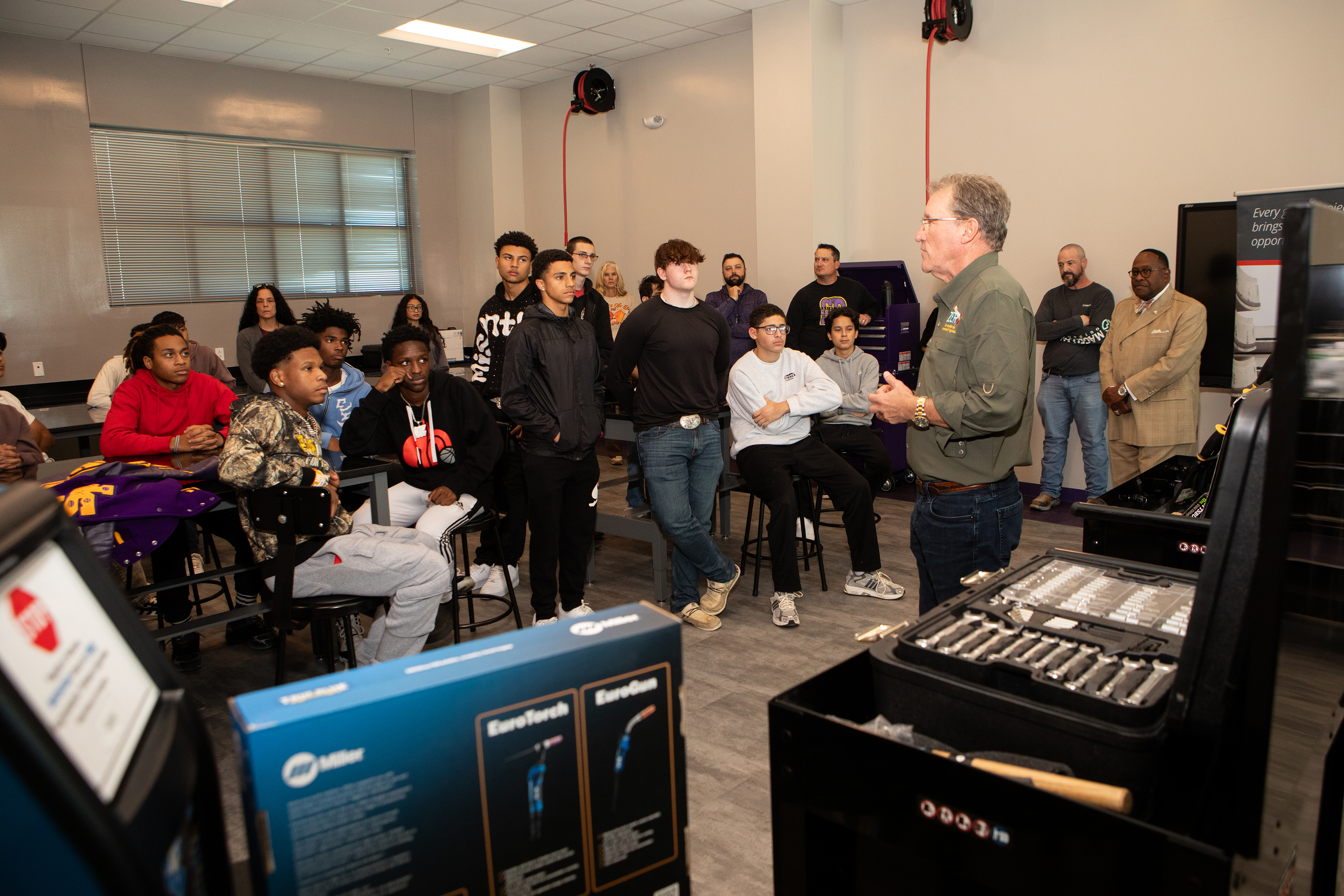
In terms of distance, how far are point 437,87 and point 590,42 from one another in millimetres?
2182

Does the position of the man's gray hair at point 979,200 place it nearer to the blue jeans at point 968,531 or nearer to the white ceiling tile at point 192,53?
the blue jeans at point 968,531

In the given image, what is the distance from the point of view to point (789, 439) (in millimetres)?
4031

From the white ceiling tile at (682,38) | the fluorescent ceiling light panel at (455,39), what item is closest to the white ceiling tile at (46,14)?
the fluorescent ceiling light panel at (455,39)

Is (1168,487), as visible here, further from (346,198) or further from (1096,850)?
(346,198)

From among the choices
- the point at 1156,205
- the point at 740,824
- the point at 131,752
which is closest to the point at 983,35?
the point at 1156,205

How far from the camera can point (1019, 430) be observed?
7.22 ft

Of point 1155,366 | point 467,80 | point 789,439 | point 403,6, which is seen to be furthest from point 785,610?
point 467,80

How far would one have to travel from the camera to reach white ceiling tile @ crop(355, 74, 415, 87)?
8055 millimetres

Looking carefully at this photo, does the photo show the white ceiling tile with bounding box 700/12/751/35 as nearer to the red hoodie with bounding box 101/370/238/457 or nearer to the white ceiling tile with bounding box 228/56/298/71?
the white ceiling tile with bounding box 228/56/298/71

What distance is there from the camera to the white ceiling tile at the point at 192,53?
692cm

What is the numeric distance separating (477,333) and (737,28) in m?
3.95

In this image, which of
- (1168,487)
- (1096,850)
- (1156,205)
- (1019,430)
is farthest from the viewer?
(1156,205)

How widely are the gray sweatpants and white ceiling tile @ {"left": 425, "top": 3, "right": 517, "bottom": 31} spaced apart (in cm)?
452

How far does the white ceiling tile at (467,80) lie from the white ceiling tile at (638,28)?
172 centimetres
